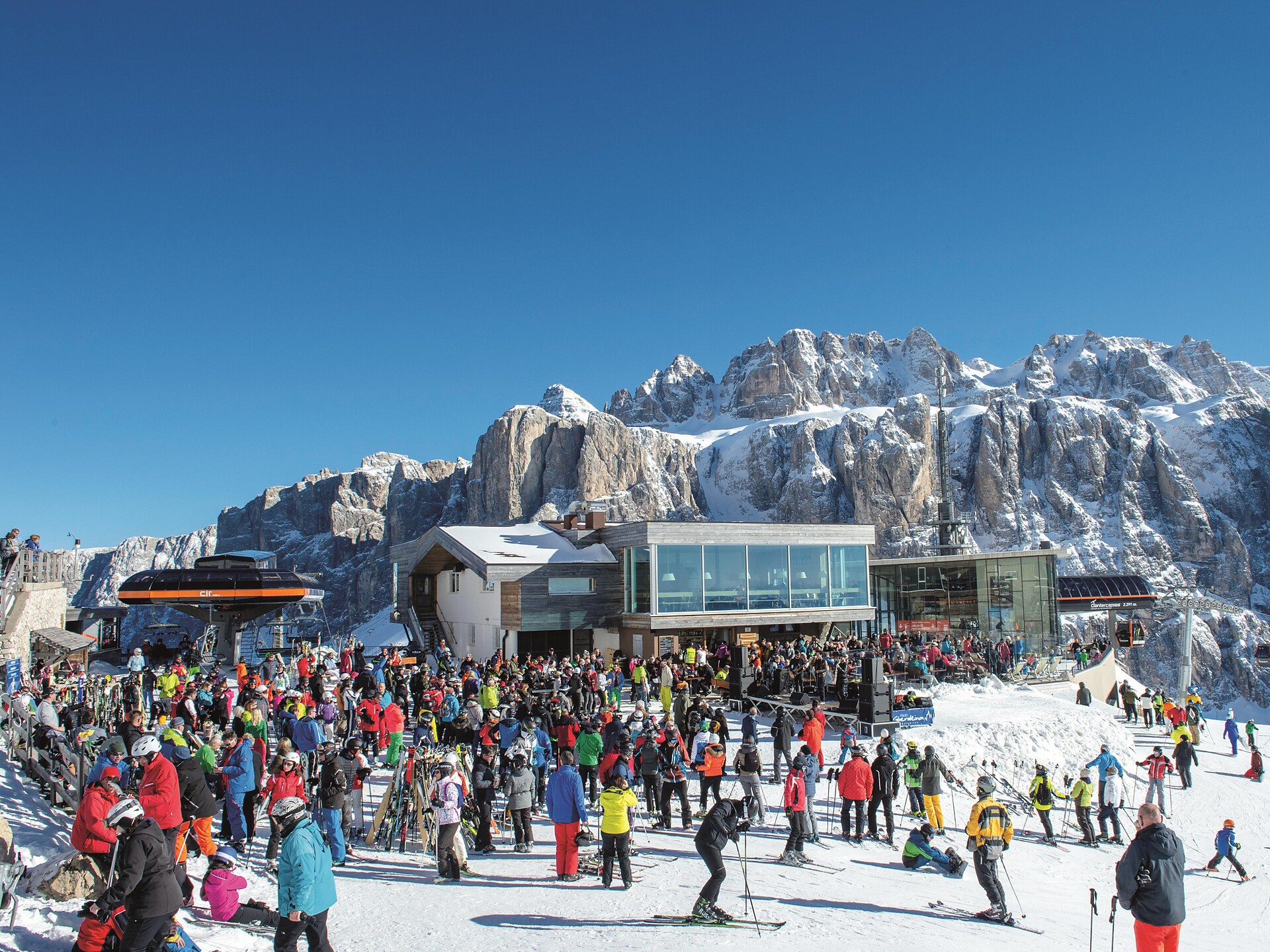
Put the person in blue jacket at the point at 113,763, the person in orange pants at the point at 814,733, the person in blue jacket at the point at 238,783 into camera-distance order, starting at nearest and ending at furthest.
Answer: the person in blue jacket at the point at 113,763 → the person in blue jacket at the point at 238,783 → the person in orange pants at the point at 814,733

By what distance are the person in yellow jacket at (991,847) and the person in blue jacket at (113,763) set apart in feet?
29.0

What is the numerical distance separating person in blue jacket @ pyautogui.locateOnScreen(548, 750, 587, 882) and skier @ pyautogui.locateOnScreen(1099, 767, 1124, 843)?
381 inches

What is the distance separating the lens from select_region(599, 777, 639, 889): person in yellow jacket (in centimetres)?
779

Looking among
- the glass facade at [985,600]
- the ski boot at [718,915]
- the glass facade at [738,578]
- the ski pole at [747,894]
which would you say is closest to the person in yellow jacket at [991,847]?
the ski pole at [747,894]

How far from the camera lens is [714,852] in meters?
7.27

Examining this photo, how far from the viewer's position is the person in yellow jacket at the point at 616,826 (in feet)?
25.6

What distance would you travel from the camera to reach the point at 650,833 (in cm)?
1031

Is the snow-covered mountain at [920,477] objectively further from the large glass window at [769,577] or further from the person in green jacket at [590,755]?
the person in green jacket at [590,755]

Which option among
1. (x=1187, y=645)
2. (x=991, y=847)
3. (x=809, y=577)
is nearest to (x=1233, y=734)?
(x=809, y=577)

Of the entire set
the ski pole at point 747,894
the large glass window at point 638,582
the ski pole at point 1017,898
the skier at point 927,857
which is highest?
the large glass window at point 638,582

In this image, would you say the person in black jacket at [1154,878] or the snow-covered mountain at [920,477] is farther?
the snow-covered mountain at [920,477]

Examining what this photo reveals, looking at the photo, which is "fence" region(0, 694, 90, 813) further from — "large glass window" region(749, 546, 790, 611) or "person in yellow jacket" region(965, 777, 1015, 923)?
"large glass window" region(749, 546, 790, 611)

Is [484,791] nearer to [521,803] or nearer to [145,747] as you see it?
[521,803]

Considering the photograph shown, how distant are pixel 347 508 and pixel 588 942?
513ft
